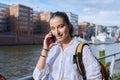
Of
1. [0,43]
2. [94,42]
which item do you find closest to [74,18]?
[94,42]

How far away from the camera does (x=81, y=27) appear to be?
126688 mm

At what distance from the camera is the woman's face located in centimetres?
185

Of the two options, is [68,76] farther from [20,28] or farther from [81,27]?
[81,27]

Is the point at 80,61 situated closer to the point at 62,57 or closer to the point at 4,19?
the point at 62,57

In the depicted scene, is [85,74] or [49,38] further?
[49,38]

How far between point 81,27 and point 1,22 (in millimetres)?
57043

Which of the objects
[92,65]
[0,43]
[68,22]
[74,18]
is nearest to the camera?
[92,65]

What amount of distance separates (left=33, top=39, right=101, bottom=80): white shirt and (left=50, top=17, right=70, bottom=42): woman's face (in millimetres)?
75

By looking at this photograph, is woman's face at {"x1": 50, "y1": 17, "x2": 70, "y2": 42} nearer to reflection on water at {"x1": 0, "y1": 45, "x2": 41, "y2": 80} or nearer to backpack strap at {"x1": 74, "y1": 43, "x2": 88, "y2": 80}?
backpack strap at {"x1": 74, "y1": 43, "x2": 88, "y2": 80}

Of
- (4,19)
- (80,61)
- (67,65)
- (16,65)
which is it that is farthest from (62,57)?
(4,19)

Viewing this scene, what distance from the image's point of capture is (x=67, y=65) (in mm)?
1804

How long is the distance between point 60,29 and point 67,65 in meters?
0.29

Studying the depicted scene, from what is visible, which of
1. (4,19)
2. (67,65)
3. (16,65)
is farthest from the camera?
(4,19)

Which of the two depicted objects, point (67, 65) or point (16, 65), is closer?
point (67, 65)
